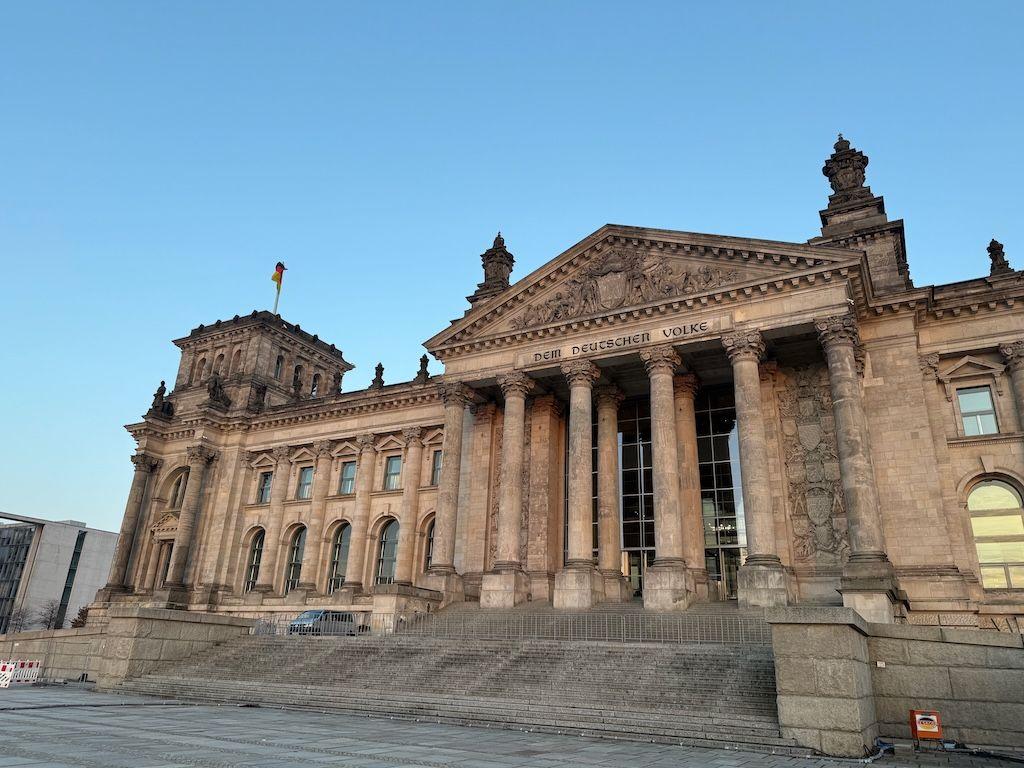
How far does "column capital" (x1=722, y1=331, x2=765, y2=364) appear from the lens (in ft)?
86.7

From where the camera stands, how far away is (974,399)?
89.7 feet

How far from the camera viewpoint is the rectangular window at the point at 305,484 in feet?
145

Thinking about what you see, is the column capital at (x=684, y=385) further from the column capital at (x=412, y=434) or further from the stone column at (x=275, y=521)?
the stone column at (x=275, y=521)

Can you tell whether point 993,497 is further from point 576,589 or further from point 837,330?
point 576,589

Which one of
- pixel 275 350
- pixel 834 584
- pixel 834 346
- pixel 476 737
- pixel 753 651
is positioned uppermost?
pixel 275 350

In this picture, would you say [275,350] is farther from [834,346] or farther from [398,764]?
[398,764]

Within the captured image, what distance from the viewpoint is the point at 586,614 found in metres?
24.6

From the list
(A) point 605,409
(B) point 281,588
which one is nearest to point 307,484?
(B) point 281,588

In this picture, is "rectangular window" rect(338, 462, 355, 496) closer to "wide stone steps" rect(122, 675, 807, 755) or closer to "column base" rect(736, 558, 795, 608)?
"wide stone steps" rect(122, 675, 807, 755)

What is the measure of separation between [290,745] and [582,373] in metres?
20.9


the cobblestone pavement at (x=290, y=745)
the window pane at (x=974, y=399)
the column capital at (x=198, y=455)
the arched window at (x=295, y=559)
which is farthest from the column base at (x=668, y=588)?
the column capital at (x=198, y=455)

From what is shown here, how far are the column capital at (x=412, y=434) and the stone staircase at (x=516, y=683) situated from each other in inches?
664

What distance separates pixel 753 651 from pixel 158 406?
1707 inches

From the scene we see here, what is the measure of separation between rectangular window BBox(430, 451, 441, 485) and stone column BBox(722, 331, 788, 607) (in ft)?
60.3
